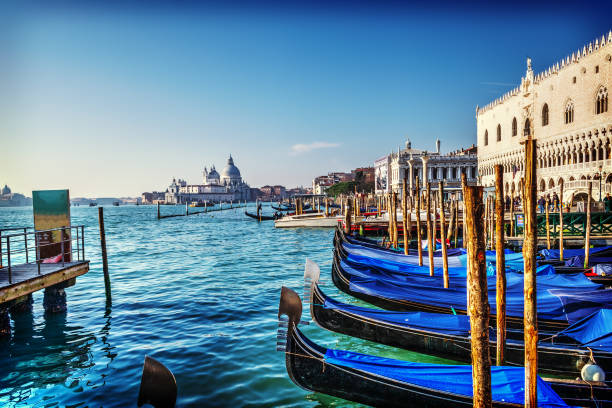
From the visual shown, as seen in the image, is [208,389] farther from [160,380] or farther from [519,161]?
[519,161]

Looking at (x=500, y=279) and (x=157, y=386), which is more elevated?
(x=500, y=279)

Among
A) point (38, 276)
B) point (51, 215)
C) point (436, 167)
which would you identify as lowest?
point (38, 276)

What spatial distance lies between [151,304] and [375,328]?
4.16 meters

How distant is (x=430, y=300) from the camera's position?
5.10 m

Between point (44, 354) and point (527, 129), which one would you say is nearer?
point (44, 354)

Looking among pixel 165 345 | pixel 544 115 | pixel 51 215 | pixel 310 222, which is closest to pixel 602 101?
pixel 544 115

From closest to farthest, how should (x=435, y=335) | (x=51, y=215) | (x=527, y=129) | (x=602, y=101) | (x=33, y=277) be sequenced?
(x=435, y=335) → (x=33, y=277) → (x=51, y=215) → (x=602, y=101) → (x=527, y=129)

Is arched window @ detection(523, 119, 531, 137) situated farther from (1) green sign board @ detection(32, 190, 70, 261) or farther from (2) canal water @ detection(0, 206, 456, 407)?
(1) green sign board @ detection(32, 190, 70, 261)

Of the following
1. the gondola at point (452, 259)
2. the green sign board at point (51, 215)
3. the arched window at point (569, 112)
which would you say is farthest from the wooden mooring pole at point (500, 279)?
the arched window at point (569, 112)

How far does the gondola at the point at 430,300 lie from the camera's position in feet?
14.3

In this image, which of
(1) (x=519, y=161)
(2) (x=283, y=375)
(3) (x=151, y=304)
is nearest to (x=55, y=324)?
(3) (x=151, y=304)

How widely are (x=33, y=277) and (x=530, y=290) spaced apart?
537 centimetres

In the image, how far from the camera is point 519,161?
1128 inches

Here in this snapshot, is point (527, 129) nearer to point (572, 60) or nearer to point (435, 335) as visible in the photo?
point (572, 60)
